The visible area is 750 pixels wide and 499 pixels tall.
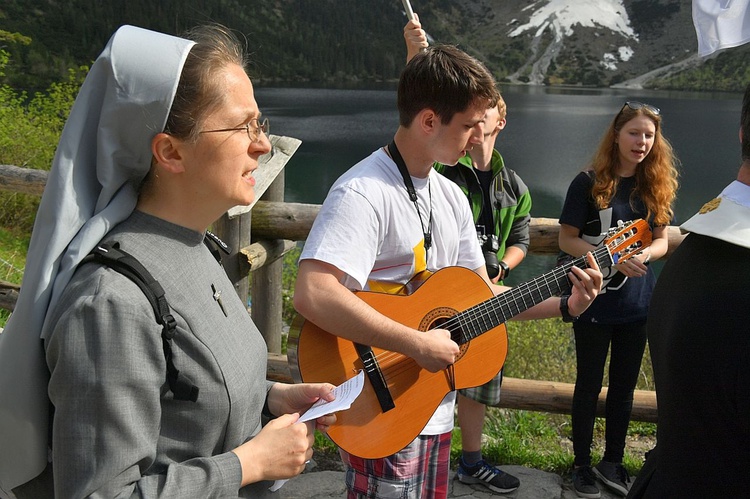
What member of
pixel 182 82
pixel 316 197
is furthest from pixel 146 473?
pixel 316 197

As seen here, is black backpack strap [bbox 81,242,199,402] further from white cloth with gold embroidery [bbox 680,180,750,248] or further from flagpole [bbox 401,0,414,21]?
flagpole [bbox 401,0,414,21]

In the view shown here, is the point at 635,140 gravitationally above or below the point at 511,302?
above

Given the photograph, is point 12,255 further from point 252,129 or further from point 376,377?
point 252,129

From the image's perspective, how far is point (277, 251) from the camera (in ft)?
13.1

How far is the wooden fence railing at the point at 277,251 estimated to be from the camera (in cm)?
360

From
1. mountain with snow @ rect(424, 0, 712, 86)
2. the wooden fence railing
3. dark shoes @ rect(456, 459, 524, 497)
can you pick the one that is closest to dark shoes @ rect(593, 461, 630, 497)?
the wooden fence railing

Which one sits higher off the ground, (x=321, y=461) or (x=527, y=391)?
(x=527, y=391)

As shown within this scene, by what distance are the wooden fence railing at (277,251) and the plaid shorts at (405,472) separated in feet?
4.83

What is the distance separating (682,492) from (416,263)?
3.20ft

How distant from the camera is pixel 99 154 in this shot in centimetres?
124

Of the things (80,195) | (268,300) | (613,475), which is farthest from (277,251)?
(80,195)

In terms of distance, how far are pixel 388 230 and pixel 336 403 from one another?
2.33 feet

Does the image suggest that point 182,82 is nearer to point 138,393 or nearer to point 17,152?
point 138,393

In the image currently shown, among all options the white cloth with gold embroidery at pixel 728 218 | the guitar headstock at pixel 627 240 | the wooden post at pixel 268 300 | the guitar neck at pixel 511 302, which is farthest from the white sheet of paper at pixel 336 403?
the wooden post at pixel 268 300
